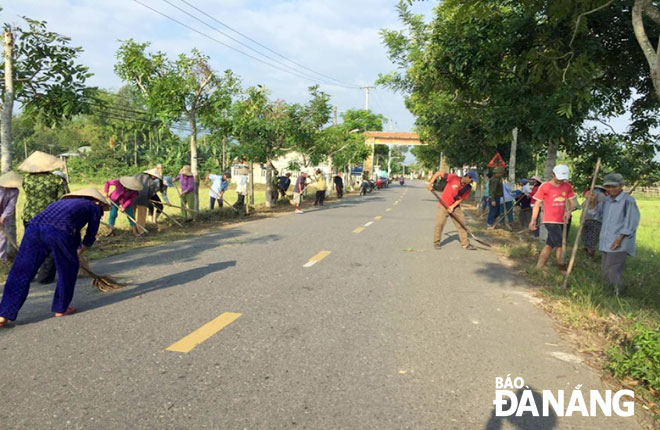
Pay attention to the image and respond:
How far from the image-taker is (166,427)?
2891mm

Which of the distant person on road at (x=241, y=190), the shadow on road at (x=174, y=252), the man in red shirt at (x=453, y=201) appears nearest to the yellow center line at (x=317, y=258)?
the shadow on road at (x=174, y=252)

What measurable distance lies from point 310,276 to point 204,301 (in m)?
1.96

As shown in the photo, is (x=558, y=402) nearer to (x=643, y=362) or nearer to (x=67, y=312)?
(x=643, y=362)

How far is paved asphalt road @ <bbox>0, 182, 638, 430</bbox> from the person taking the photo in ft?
10.2

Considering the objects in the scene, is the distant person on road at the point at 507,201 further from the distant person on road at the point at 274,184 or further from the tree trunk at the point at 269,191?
the distant person on road at the point at 274,184

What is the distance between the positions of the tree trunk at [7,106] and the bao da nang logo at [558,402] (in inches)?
343

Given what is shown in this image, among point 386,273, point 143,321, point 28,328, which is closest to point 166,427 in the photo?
point 143,321

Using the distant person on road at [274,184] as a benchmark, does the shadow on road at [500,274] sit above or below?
below

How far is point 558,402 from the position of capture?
11.3 feet

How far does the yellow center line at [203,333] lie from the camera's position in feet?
13.7

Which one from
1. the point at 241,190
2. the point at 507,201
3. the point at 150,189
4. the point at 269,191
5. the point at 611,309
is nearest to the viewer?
the point at 611,309

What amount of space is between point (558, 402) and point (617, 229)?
13.1 ft

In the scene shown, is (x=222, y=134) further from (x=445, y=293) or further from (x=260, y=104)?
(x=445, y=293)

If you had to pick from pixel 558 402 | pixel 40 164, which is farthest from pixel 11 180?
pixel 558 402
